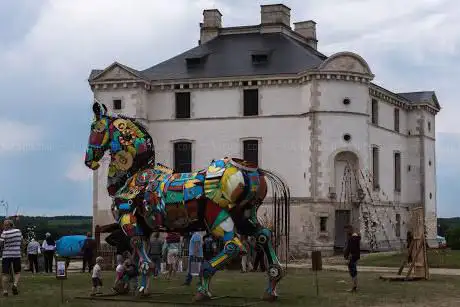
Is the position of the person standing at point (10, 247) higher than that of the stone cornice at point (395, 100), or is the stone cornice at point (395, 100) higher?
the stone cornice at point (395, 100)

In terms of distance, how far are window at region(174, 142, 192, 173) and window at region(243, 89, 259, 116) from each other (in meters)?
4.35

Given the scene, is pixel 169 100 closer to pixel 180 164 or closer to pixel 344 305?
pixel 180 164

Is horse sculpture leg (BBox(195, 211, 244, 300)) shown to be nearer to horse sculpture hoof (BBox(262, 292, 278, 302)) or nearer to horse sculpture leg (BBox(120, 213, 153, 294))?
horse sculpture hoof (BBox(262, 292, 278, 302))

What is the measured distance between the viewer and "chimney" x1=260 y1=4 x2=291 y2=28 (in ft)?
183

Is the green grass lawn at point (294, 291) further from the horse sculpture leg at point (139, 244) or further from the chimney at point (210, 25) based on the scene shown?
the chimney at point (210, 25)

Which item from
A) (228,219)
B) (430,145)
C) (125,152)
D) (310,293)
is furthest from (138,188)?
(430,145)

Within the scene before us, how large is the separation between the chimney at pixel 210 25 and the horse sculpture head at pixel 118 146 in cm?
3862

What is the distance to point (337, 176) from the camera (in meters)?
48.1

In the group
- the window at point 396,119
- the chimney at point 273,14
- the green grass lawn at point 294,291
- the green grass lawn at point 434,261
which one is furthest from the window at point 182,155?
the green grass lawn at point 294,291

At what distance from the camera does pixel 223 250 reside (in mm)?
16641

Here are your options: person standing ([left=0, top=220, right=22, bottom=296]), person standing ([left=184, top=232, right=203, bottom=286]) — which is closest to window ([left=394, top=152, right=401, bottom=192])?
person standing ([left=184, top=232, right=203, bottom=286])

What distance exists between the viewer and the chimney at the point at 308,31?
202ft

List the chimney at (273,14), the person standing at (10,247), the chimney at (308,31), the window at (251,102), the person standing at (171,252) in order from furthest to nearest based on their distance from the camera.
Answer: the chimney at (308,31)
the chimney at (273,14)
the window at (251,102)
the person standing at (171,252)
the person standing at (10,247)

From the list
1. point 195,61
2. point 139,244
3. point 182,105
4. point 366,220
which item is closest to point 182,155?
point 182,105
